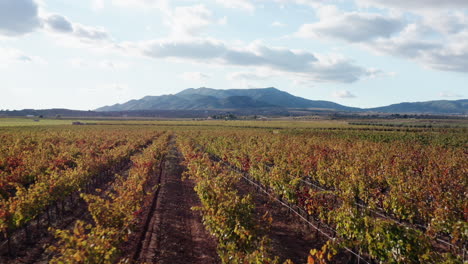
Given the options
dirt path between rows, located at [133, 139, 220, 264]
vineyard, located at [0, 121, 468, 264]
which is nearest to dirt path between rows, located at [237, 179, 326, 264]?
vineyard, located at [0, 121, 468, 264]

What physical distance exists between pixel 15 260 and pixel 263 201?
1166 centimetres

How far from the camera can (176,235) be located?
12438 millimetres

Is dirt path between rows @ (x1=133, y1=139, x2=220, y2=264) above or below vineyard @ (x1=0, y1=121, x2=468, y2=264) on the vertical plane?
below

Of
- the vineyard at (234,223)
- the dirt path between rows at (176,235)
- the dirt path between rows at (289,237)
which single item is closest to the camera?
the vineyard at (234,223)

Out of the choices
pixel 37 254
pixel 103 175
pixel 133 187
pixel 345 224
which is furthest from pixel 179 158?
pixel 345 224

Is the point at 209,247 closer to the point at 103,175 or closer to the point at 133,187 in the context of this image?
the point at 133,187

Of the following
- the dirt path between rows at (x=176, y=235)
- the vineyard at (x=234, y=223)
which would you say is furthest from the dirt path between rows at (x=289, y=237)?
the dirt path between rows at (x=176, y=235)

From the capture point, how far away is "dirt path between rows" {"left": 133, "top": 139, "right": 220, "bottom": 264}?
34.8 ft

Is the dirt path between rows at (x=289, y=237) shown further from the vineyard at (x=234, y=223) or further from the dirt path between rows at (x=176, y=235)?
the dirt path between rows at (x=176, y=235)

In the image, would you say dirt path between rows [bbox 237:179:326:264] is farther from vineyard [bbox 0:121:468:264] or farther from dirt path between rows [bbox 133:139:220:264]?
dirt path between rows [bbox 133:139:220:264]

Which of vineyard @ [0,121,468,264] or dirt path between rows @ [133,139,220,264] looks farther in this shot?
dirt path between rows @ [133,139,220,264]

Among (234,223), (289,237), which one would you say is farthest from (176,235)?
(289,237)

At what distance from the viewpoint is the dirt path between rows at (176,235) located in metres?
10.6

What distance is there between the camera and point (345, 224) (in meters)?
8.96
